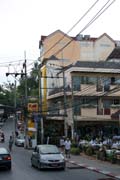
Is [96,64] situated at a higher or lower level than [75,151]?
higher

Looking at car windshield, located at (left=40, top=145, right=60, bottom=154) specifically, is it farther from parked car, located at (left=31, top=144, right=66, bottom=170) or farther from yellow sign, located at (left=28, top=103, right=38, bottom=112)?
yellow sign, located at (left=28, top=103, right=38, bottom=112)

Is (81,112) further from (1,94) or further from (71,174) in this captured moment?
(1,94)

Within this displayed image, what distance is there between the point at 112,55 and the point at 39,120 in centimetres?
1829

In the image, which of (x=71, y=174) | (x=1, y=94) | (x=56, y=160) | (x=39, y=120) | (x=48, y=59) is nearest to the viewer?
(x=71, y=174)

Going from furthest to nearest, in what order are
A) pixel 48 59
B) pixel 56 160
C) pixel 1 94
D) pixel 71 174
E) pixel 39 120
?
pixel 1 94 < pixel 48 59 < pixel 39 120 < pixel 56 160 < pixel 71 174

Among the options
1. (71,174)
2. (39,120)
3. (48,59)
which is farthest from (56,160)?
(48,59)

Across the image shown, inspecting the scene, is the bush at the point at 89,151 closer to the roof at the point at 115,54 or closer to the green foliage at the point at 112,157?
the green foliage at the point at 112,157

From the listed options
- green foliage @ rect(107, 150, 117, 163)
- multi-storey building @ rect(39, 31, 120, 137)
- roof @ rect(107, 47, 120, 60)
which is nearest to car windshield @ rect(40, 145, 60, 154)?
green foliage @ rect(107, 150, 117, 163)

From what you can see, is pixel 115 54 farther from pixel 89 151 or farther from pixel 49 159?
pixel 49 159

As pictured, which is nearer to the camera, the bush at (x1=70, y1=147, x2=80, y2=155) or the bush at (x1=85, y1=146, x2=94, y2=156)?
the bush at (x1=85, y1=146, x2=94, y2=156)

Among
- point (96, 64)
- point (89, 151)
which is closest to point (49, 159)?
point (89, 151)

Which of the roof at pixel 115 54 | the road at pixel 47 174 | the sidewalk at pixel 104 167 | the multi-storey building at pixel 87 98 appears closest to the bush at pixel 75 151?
the sidewalk at pixel 104 167

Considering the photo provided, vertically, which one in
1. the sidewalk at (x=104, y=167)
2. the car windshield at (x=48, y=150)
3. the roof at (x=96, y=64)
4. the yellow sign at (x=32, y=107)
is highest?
the roof at (x=96, y=64)

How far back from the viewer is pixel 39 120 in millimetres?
56500
